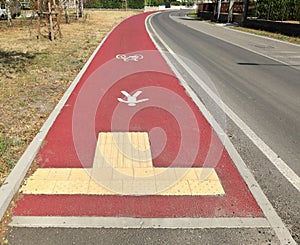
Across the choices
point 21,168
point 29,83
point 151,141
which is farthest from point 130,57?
point 21,168

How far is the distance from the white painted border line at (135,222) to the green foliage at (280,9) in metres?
27.6

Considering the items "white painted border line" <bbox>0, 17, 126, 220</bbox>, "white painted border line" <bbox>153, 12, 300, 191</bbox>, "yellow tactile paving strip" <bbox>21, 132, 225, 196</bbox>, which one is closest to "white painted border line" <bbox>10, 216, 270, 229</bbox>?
"white painted border line" <bbox>0, 17, 126, 220</bbox>

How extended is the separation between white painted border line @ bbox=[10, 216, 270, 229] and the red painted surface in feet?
0.28

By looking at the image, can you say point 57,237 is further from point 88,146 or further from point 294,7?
point 294,7

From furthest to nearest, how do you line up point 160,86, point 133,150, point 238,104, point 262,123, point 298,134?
point 160,86, point 238,104, point 262,123, point 298,134, point 133,150

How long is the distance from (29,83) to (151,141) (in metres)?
5.07

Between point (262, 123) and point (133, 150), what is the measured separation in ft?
9.81

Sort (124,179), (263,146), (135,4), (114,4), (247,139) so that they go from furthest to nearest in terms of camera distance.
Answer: (135,4), (114,4), (247,139), (263,146), (124,179)

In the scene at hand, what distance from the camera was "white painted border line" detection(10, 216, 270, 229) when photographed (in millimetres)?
3262

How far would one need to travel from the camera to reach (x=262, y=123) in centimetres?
615

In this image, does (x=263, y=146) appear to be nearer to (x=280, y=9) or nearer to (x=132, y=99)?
(x=132, y=99)

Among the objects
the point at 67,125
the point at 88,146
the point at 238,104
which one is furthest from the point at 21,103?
the point at 238,104

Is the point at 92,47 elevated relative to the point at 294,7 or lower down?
lower down

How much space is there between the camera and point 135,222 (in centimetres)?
333
